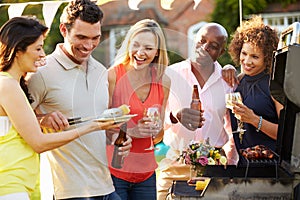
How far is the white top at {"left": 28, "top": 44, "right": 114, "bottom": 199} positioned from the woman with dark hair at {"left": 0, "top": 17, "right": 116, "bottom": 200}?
0.20 meters

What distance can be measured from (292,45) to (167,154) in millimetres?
1202

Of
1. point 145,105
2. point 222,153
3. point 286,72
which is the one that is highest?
point 286,72

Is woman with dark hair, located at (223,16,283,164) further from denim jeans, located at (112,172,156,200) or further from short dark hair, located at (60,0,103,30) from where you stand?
short dark hair, located at (60,0,103,30)

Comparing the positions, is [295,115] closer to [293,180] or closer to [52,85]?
[293,180]

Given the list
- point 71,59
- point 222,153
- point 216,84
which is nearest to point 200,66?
point 216,84

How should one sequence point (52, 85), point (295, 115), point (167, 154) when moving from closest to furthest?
1. point (295, 115)
2. point (52, 85)
3. point (167, 154)

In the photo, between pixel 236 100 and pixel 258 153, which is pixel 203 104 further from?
pixel 258 153

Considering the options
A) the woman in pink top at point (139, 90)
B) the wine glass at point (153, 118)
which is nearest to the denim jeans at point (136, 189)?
the woman in pink top at point (139, 90)

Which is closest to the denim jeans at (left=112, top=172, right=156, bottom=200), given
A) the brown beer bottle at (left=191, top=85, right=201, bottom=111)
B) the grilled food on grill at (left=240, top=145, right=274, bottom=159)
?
the brown beer bottle at (left=191, top=85, right=201, bottom=111)

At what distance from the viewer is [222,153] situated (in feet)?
12.5

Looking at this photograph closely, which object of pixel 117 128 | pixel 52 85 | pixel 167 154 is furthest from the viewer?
pixel 167 154

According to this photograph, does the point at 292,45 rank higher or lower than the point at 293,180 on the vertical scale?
higher

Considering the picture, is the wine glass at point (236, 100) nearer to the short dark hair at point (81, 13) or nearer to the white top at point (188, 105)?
the white top at point (188, 105)

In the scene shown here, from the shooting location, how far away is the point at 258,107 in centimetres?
365
